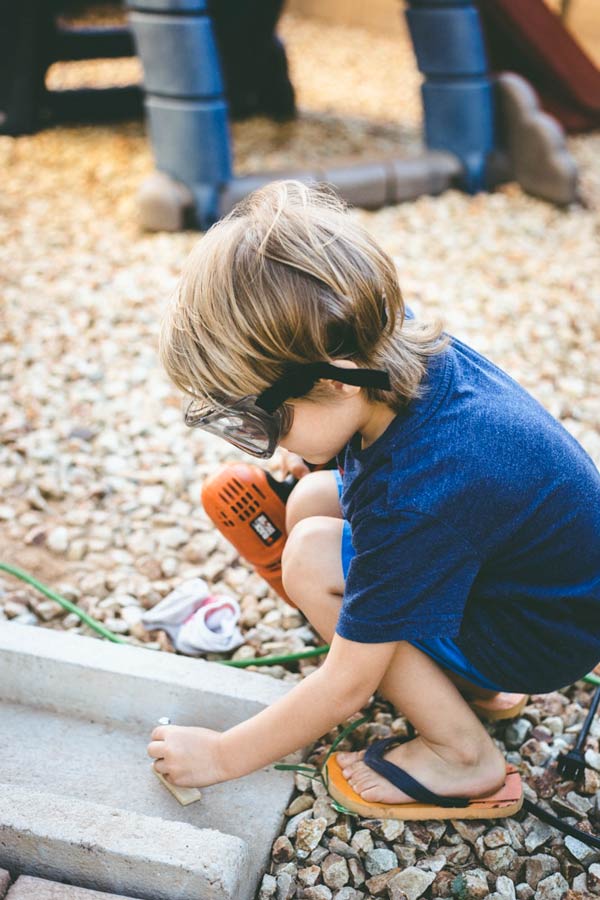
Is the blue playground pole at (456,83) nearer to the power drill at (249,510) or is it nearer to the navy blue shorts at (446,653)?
the power drill at (249,510)

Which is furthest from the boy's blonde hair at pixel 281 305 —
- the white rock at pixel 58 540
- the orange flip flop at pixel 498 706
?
the white rock at pixel 58 540

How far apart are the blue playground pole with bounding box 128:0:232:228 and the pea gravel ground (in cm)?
29

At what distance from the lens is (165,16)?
3.64m

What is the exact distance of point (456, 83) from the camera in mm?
4293

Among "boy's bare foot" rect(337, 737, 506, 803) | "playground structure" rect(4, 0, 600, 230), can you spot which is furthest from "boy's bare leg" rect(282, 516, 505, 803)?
"playground structure" rect(4, 0, 600, 230)

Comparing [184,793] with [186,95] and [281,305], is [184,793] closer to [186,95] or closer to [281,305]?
[281,305]

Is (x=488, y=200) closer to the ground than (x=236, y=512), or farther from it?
closer to the ground

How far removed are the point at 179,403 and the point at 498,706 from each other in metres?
1.58

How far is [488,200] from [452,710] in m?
3.36

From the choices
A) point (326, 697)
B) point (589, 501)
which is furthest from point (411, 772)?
point (589, 501)

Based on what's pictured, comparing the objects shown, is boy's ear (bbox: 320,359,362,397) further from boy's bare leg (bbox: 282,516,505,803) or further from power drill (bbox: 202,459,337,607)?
power drill (bbox: 202,459,337,607)

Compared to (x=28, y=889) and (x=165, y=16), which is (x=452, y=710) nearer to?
(x=28, y=889)

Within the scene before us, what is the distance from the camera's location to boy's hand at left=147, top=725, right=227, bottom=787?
5.01 ft

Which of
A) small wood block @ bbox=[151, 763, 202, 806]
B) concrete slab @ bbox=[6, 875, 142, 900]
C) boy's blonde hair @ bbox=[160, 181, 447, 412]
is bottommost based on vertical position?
small wood block @ bbox=[151, 763, 202, 806]
